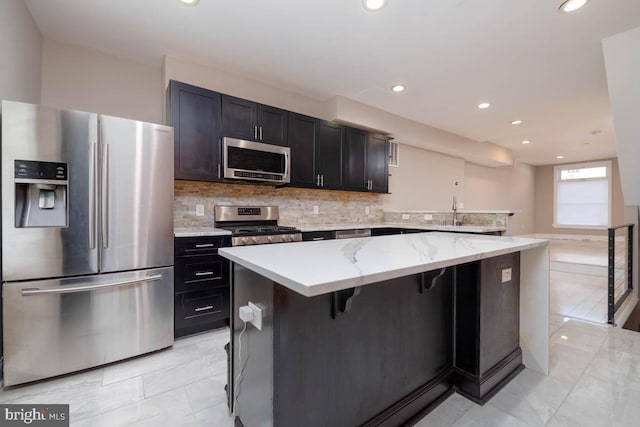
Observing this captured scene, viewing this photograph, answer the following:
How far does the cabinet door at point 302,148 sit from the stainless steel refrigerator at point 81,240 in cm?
148

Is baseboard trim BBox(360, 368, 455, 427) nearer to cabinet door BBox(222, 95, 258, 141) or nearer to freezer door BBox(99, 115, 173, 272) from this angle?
freezer door BBox(99, 115, 173, 272)

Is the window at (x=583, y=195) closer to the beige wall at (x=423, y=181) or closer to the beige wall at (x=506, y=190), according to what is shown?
the beige wall at (x=506, y=190)

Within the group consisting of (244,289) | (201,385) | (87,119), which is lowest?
(201,385)

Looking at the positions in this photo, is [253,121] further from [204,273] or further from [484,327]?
[484,327]

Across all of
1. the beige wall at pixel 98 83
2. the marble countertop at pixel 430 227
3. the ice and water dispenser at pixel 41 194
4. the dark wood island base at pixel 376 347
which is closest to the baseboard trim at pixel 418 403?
the dark wood island base at pixel 376 347

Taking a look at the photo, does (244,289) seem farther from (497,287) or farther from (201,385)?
(497,287)

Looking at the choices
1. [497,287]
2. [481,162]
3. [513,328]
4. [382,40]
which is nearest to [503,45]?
[382,40]

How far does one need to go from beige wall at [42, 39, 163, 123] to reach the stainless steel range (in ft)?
4.18

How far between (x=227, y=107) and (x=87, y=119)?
4.20ft

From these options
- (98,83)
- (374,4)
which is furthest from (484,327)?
(98,83)

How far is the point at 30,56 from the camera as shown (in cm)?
230

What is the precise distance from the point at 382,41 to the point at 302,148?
4.80 ft

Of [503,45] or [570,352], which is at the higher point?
[503,45]

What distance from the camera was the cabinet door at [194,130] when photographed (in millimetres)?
2703
